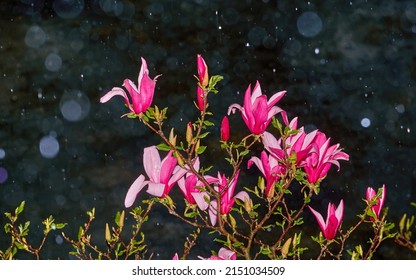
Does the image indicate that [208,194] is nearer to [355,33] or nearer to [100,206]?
[100,206]

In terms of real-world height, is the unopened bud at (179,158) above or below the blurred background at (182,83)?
above

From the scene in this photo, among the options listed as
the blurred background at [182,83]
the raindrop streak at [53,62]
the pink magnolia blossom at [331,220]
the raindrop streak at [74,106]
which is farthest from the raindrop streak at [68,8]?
the pink magnolia blossom at [331,220]

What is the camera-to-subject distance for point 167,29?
181 centimetres

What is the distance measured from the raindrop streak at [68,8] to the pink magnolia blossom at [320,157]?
3.82 feet

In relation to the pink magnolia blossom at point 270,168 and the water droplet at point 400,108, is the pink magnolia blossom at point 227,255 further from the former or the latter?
the water droplet at point 400,108

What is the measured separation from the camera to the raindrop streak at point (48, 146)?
1788 mm

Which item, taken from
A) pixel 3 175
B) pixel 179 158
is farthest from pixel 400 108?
pixel 3 175

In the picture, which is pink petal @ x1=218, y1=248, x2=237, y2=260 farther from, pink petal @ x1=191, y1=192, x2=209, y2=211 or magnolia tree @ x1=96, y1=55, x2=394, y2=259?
pink petal @ x1=191, y1=192, x2=209, y2=211

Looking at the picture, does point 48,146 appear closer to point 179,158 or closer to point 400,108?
point 179,158

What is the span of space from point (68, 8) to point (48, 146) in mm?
487

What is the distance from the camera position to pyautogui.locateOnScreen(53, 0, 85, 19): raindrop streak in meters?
1.78

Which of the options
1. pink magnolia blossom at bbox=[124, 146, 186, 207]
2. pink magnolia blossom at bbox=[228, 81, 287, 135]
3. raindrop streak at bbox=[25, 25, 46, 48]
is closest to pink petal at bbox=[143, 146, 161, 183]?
pink magnolia blossom at bbox=[124, 146, 186, 207]
